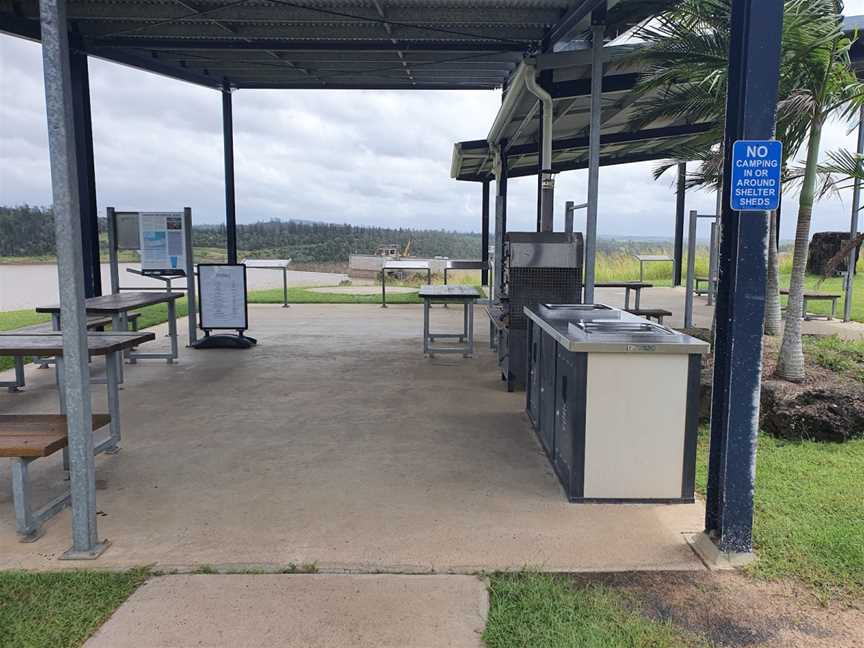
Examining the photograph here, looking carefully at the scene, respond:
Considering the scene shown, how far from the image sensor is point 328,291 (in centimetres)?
1756

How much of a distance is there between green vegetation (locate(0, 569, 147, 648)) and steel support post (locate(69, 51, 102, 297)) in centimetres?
651

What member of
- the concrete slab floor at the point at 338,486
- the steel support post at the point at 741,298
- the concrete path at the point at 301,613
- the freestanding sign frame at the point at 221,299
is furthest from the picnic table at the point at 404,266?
the concrete path at the point at 301,613

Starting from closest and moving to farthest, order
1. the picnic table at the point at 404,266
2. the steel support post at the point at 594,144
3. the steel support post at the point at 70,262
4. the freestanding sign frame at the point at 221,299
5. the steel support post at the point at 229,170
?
the steel support post at the point at 70,262 → the steel support post at the point at 594,144 → the freestanding sign frame at the point at 221,299 → the steel support post at the point at 229,170 → the picnic table at the point at 404,266

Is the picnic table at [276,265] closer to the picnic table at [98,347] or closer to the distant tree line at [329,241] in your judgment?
the picnic table at [98,347]

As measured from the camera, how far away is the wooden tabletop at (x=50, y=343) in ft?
13.8

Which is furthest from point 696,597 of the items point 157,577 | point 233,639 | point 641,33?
point 641,33

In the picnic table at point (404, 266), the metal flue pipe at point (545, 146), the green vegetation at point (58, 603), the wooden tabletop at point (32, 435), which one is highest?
the metal flue pipe at point (545, 146)

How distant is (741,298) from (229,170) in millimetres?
9350

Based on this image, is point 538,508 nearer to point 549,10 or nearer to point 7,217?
point 549,10

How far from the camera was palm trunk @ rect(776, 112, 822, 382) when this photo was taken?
18.3 feet

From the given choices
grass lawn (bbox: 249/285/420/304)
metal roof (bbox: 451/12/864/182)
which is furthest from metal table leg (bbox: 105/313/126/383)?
grass lawn (bbox: 249/285/420/304)

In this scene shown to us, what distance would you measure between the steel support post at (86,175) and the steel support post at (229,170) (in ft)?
7.08

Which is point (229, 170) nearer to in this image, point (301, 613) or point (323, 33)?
point (323, 33)

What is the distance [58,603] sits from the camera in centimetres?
273
